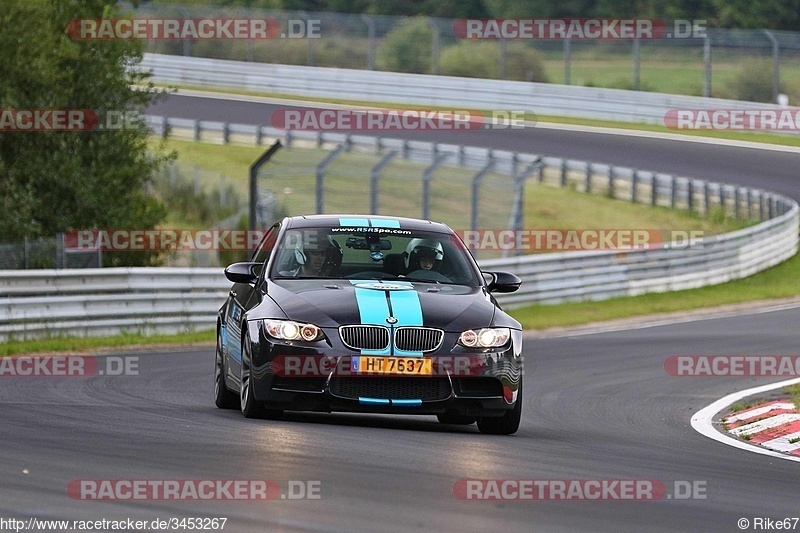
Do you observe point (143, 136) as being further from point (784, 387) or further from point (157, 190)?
point (784, 387)

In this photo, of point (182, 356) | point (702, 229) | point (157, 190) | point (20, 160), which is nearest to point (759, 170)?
point (702, 229)

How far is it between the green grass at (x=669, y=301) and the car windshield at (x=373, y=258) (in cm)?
995

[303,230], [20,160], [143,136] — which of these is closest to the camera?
[303,230]

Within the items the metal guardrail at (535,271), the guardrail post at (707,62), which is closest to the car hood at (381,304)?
the metal guardrail at (535,271)

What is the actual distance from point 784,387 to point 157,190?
61.9ft

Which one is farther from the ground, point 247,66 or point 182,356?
point 247,66

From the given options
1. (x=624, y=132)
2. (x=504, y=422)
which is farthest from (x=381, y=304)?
(x=624, y=132)

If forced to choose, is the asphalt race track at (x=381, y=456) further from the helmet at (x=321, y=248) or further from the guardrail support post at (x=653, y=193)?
the guardrail support post at (x=653, y=193)

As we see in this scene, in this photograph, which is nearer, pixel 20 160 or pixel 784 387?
pixel 784 387

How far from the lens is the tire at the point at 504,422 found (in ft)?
32.1

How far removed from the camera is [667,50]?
39.9 metres

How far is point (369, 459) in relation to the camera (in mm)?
8008

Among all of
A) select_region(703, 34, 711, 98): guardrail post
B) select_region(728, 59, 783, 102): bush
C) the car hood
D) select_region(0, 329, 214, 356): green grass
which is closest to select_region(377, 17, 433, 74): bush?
select_region(703, 34, 711, 98): guardrail post

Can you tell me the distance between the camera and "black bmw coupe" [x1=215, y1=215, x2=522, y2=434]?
935 centimetres
